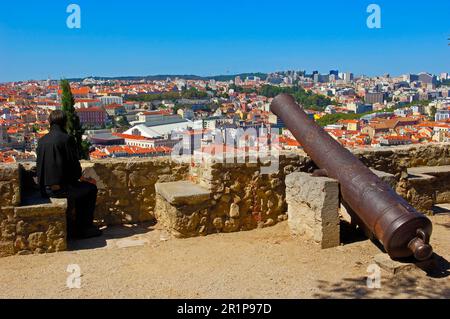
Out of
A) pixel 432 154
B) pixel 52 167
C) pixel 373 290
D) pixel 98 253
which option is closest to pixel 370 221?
pixel 373 290

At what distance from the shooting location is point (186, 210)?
503 cm

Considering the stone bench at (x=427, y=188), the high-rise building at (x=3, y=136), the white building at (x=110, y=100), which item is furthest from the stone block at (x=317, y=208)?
the white building at (x=110, y=100)

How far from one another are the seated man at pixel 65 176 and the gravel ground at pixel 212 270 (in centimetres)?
26

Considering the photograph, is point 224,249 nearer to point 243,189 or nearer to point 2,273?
point 243,189

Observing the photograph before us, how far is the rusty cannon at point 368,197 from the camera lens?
3713 millimetres

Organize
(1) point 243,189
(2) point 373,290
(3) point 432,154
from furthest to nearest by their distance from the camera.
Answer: (3) point 432,154 < (1) point 243,189 < (2) point 373,290

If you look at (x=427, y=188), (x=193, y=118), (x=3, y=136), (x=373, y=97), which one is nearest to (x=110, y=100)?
(x=193, y=118)

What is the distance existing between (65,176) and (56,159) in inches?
7.3

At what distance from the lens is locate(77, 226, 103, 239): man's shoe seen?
5008 mm

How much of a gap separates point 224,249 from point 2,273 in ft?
6.32

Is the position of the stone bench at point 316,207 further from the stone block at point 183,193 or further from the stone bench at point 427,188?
the stone bench at point 427,188

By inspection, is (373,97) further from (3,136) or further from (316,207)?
(316,207)

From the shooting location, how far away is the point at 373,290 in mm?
3590

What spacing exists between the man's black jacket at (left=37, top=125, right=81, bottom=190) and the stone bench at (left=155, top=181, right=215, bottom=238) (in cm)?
100
